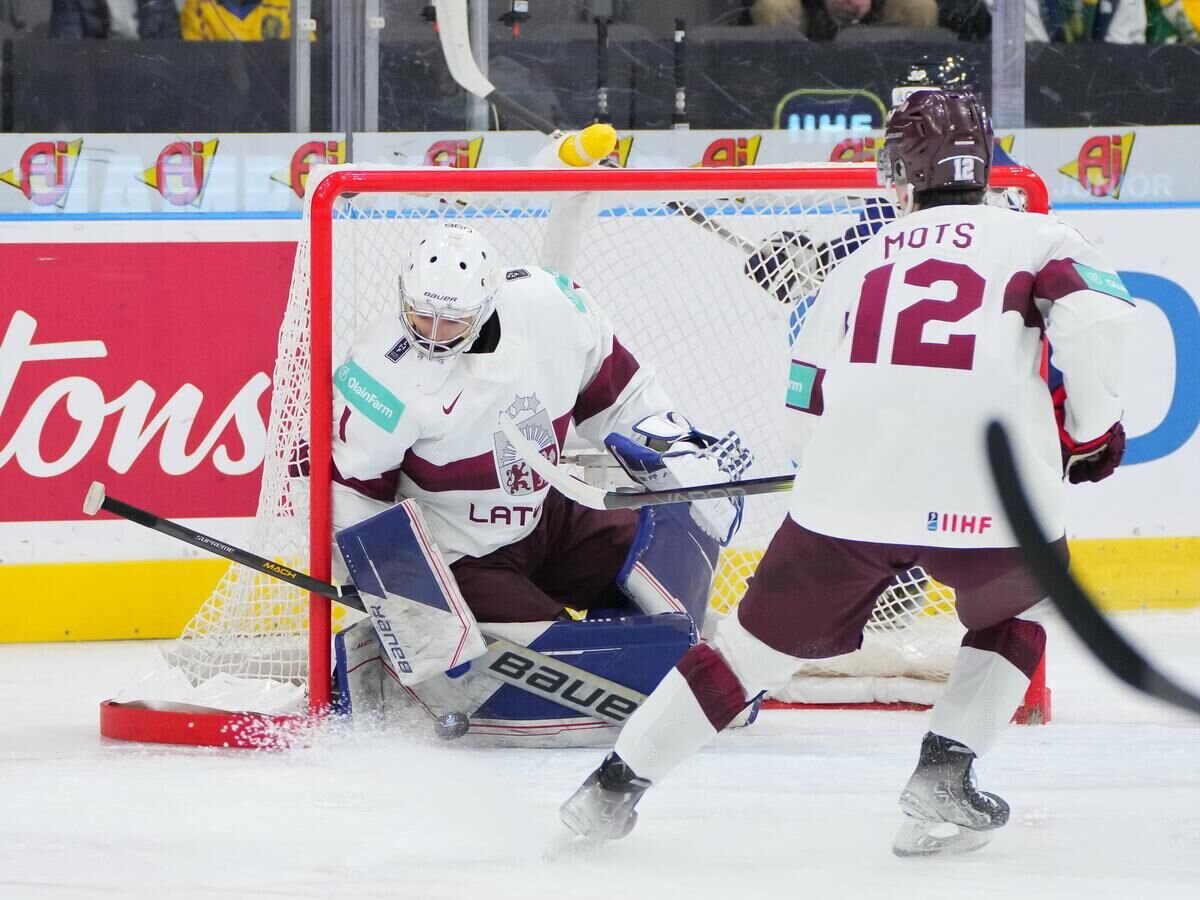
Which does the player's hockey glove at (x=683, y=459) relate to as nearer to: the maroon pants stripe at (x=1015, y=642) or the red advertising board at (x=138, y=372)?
the maroon pants stripe at (x=1015, y=642)

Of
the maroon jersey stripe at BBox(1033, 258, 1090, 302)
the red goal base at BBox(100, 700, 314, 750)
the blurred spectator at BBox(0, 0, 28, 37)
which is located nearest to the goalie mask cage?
the red goal base at BBox(100, 700, 314, 750)

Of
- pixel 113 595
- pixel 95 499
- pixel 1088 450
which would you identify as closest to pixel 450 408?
pixel 95 499

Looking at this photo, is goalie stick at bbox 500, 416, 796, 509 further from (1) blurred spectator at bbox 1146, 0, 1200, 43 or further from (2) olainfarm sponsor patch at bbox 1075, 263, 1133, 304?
(1) blurred spectator at bbox 1146, 0, 1200, 43

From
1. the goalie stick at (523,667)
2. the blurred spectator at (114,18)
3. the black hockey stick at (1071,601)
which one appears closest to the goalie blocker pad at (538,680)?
the goalie stick at (523,667)

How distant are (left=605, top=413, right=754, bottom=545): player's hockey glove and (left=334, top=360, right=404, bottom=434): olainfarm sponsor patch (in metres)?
0.40

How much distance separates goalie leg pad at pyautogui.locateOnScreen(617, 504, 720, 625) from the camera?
2.90 meters

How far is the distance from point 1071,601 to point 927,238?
3.27ft

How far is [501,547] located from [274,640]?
46 centimetres

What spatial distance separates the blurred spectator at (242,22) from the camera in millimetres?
4043

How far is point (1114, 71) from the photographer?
4250 mm

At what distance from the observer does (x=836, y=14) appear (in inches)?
169

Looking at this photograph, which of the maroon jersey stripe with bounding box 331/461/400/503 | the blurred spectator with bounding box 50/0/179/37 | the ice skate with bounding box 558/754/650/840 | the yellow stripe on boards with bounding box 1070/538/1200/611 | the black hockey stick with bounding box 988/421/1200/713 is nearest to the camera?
the black hockey stick with bounding box 988/421/1200/713

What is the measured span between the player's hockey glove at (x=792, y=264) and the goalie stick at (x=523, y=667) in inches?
35.9

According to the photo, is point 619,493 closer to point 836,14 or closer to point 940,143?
point 940,143
